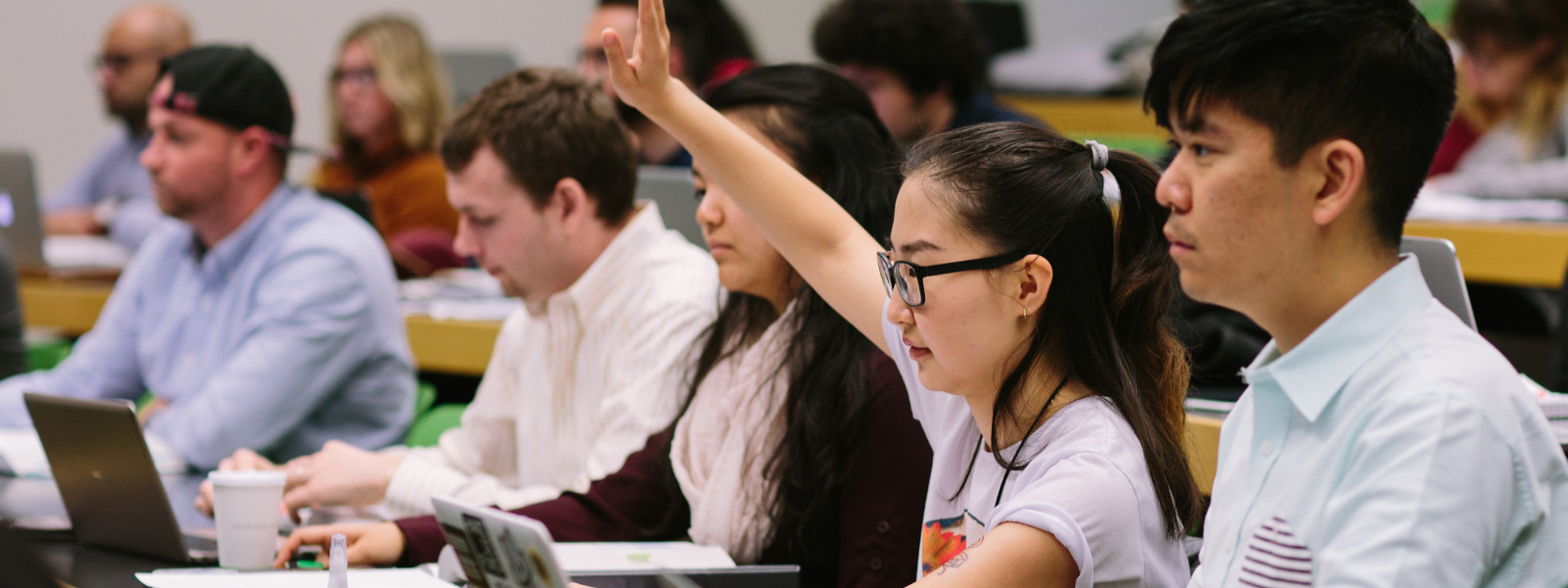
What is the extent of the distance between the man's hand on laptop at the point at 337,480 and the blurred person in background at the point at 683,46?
1.88 metres

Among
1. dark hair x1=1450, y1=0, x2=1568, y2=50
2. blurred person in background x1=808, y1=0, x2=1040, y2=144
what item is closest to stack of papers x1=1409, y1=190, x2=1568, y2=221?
dark hair x1=1450, y1=0, x2=1568, y2=50

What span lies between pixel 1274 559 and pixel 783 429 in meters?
0.77

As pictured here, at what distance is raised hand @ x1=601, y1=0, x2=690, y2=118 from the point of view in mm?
1318

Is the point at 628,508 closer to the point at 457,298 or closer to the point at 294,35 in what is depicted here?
the point at 457,298

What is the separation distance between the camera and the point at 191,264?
265 centimetres

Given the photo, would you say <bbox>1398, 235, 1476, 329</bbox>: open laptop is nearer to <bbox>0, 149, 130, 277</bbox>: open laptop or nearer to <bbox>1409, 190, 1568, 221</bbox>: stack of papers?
<bbox>1409, 190, 1568, 221</bbox>: stack of papers

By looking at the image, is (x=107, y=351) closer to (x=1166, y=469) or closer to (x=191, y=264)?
(x=191, y=264)

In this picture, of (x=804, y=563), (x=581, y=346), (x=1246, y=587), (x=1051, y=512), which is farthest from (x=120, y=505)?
(x=1246, y=587)

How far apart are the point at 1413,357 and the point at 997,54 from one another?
4972 mm

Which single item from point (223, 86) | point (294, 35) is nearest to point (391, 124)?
point (294, 35)

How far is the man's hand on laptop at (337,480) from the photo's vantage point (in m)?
1.83

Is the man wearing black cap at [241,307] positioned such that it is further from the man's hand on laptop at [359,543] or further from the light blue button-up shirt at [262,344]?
the man's hand on laptop at [359,543]

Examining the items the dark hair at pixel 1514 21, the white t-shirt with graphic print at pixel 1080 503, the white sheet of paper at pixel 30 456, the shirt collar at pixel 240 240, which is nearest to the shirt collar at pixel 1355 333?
the white t-shirt with graphic print at pixel 1080 503

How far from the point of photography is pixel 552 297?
2.04m
